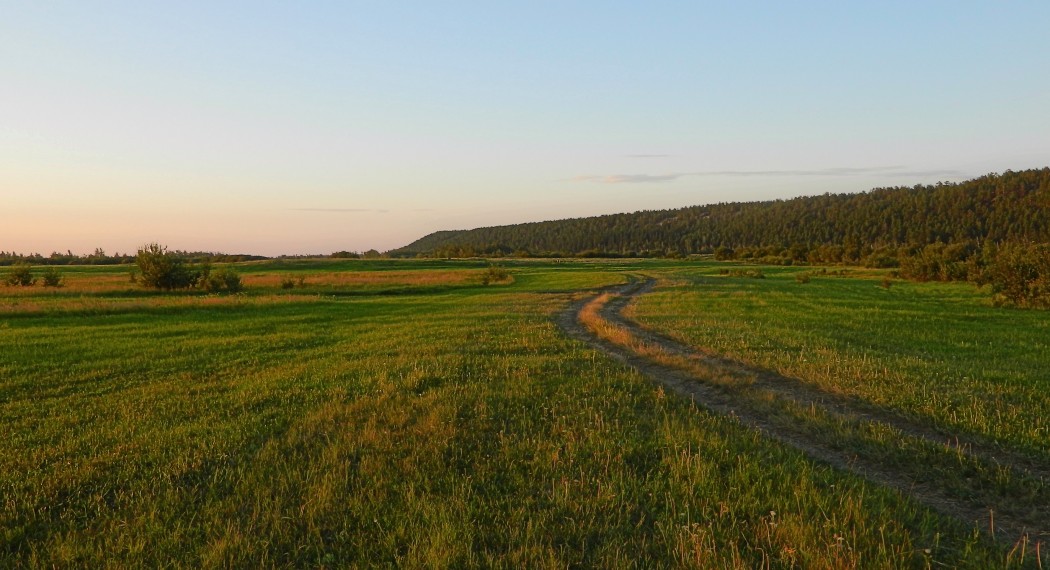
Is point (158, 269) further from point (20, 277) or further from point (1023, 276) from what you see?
point (1023, 276)

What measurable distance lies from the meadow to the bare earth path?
25 centimetres

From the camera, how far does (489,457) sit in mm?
7555

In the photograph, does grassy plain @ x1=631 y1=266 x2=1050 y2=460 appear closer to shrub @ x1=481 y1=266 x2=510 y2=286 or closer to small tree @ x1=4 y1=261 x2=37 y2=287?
shrub @ x1=481 y1=266 x2=510 y2=286

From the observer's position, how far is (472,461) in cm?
747

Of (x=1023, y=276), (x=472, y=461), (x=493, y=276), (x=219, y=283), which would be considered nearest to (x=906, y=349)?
(x=472, y=461)

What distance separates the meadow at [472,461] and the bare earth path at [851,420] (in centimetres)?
25

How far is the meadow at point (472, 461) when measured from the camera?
5.23 metres

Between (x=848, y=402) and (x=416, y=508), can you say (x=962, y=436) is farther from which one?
(x=416, y=508)

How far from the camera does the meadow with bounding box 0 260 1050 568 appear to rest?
5.23 meters

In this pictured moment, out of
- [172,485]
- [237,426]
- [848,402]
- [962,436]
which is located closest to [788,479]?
[962,436]

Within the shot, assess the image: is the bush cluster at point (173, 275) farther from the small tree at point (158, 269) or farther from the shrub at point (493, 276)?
the shrub at point (493, 276)

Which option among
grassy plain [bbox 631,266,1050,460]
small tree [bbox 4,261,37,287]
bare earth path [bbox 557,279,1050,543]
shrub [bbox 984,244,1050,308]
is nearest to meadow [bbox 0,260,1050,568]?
grassy plain [bbox 631,266,1050,460]

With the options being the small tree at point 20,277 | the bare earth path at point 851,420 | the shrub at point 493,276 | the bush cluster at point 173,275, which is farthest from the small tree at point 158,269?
the bare earth path at point 851,420

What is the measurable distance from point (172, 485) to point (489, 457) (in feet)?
12.8
